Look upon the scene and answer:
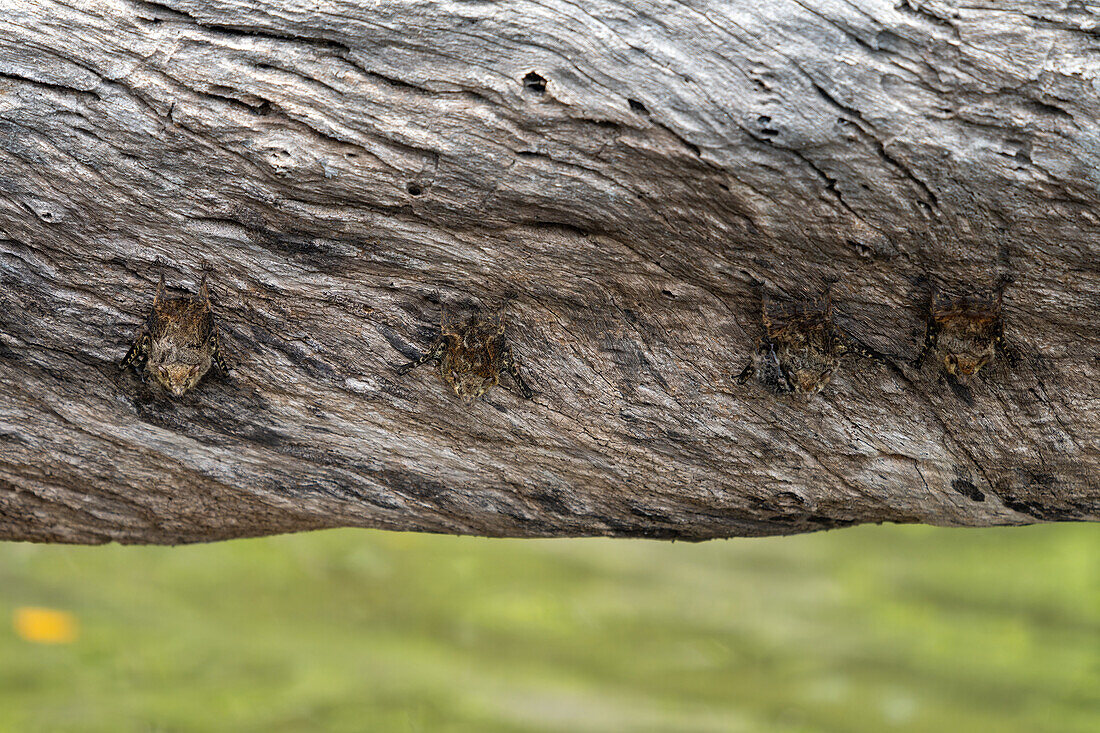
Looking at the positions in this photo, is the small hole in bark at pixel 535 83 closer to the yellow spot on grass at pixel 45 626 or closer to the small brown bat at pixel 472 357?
the small brown bat at pixel 472 357

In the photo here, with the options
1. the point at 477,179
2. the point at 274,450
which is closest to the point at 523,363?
the point at 477,179

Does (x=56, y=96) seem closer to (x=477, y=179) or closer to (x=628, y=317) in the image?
(x=477, y=179)

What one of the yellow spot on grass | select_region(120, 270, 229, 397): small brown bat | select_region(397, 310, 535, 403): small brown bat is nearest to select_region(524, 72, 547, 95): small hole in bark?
select_region(397, 310, 535, 403): small brown bat

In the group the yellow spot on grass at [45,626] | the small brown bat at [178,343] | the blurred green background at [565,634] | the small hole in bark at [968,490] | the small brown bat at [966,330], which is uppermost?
the small brown bat at [966,330]

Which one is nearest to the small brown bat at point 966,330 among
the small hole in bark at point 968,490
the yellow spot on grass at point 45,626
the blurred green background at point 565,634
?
the small hole in bark at point 968,490

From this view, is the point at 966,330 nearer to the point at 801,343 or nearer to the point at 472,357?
the point at 801,343

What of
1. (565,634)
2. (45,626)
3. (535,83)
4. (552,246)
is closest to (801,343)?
(552,246)
